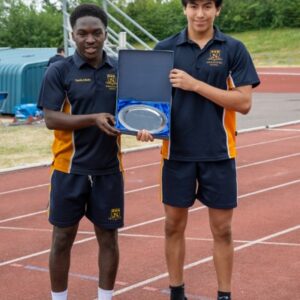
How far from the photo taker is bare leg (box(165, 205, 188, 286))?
14.7 feet

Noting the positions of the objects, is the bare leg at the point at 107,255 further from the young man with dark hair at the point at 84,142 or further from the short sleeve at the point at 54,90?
the short sleeve at the point at 54,90

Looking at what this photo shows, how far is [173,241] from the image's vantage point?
180 inches

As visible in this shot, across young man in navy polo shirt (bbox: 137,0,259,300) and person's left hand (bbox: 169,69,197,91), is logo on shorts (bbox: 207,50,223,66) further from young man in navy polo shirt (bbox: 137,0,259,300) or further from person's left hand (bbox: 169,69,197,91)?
person's left hand (bbox: 169,69,197,91)

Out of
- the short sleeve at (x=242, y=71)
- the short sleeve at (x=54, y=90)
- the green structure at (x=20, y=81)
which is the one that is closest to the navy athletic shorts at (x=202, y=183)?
the short sleeve at (x=242, y=71)

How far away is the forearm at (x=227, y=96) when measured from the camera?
13.4ft

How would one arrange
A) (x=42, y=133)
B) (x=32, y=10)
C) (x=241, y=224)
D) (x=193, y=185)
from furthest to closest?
(x=32, y=10), (x=42, y=133), (x=241, y=224), (x=193, y=185)

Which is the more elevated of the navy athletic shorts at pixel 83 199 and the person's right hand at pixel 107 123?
the person's right hand at pixel 107 123

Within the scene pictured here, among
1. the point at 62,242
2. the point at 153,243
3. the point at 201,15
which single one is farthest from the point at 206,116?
the point at 153,243

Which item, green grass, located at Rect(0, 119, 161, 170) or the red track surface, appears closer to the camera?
the red track surface

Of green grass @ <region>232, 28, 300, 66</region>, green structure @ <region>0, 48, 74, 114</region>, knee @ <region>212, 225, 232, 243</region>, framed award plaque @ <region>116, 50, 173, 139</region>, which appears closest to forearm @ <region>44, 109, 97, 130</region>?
framed award plaque @ <region>116, 50, 173, 139</region>

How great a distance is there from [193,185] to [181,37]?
862 millimetres

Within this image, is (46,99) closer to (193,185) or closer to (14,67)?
(193,185)

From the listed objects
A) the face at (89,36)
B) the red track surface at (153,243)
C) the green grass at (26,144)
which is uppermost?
the face at (89,36)

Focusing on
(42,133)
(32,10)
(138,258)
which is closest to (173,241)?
(138,258)
